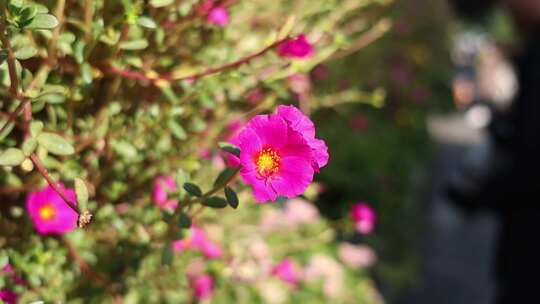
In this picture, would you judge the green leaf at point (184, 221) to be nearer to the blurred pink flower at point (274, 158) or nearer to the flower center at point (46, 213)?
the blurred pink flower at point (274, 158)

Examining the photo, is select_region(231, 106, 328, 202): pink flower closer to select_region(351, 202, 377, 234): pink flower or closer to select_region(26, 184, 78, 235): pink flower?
select_region(26, 184, 78, 235): pink flower

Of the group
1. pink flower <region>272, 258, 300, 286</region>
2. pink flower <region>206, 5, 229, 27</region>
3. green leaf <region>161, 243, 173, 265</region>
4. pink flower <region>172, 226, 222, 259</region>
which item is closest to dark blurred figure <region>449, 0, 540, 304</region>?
pink flower <region>272, 258, 300, 286</region>

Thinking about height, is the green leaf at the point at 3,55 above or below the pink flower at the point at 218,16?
above

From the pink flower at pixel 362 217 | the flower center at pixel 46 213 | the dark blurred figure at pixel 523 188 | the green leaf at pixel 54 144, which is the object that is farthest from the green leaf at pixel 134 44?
the dark blurred figure at pixel 523 188

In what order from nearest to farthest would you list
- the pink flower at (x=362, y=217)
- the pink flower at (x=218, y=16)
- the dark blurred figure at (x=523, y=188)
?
the pink flower at (x=218, y=16), the pink flower at (x=362, y=217), the dark blurred figure at (x=523, y=188)

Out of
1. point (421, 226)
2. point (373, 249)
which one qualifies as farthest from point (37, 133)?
point (421, 226)

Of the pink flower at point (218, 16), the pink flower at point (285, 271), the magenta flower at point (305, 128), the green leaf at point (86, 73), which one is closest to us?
the magenta flower at point (305, 128)

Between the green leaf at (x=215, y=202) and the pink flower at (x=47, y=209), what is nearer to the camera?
the green leaf at (x=215, y=202)
